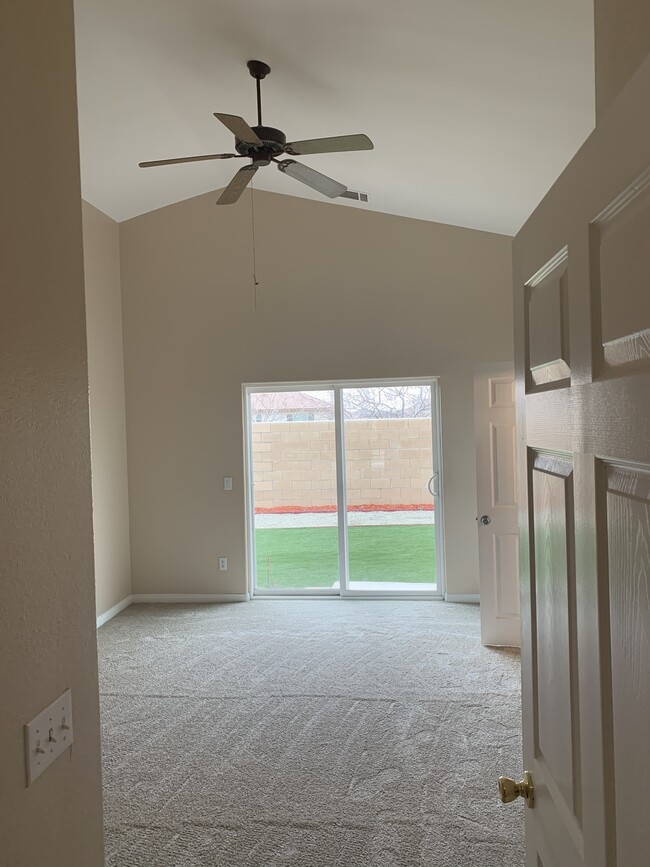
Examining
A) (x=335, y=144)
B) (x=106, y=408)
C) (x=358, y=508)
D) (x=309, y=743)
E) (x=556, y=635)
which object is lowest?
(x=309, y=743)

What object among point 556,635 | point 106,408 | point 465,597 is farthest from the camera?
point 465,597

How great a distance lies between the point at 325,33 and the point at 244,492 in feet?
13.3

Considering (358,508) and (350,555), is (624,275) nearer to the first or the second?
(358,508)

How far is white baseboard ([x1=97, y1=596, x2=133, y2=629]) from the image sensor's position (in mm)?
5539

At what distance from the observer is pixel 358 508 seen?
20.2 feet

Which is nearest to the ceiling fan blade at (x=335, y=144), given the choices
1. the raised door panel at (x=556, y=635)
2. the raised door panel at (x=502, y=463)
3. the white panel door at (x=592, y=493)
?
the white panel door at (x=592, y=493)

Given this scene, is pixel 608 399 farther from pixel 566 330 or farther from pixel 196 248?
pixel 196 248

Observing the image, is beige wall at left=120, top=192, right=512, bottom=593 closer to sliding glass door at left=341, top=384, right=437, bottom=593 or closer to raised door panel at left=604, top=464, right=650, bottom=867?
sliding glass door at left=341, top=384, right=437, bottom=593

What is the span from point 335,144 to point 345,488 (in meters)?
3.70

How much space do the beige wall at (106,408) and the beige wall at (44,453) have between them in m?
4.33

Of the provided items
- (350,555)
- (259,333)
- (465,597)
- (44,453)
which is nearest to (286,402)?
(259,333)

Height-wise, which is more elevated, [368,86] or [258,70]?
[258,70]

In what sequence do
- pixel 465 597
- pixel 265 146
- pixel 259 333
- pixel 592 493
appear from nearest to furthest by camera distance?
pixel 592 493 → pixel 265 146 → pixel 465 597 → pixel 259 333

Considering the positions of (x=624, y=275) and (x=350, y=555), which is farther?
(x=350, y=555)
